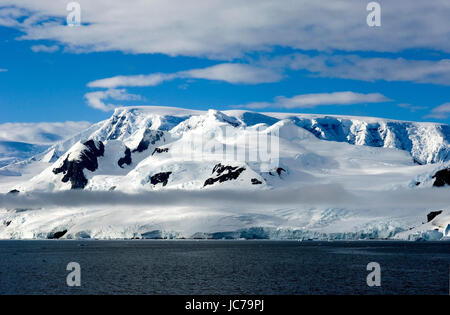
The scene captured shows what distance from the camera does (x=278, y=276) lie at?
10356 centimetres

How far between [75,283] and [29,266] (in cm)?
3838
